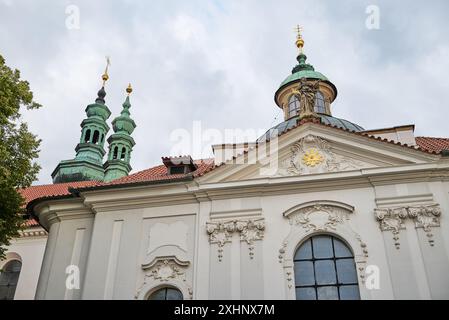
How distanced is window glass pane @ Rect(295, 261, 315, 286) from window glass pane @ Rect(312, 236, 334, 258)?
345mm

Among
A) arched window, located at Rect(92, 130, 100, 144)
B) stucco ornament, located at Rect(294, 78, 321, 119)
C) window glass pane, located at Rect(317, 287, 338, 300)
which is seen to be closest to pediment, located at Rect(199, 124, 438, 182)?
stucco ornament, located at Rect(294, 78, 321, 119)

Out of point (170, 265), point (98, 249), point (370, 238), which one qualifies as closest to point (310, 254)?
point (370, 238)

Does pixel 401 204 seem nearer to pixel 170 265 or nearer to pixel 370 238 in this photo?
pixel 370 238

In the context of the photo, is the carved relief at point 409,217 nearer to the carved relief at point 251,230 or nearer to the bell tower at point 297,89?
the carved relief at point 251,230

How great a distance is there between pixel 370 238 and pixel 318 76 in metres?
15.1

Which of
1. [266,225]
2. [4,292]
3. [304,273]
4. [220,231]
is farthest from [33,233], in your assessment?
[304,273]

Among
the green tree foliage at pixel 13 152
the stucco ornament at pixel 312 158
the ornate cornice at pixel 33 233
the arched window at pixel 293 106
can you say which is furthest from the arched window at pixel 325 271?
the ornate cornice at pixel 33 233

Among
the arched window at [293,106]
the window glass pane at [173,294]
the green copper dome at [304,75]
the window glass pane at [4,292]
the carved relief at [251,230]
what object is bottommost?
the window glass pane at [173,294]

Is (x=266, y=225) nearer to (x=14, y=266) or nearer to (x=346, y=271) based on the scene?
(x=346, y=271)

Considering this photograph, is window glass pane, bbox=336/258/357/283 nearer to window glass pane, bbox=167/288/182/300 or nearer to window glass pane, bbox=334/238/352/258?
window glass pane, bbox=334/238/352/258

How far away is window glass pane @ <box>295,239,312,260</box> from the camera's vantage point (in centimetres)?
1278

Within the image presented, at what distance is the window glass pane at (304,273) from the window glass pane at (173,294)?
10.5 ft

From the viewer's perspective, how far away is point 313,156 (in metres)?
14.1

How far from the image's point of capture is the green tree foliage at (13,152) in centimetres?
1283
